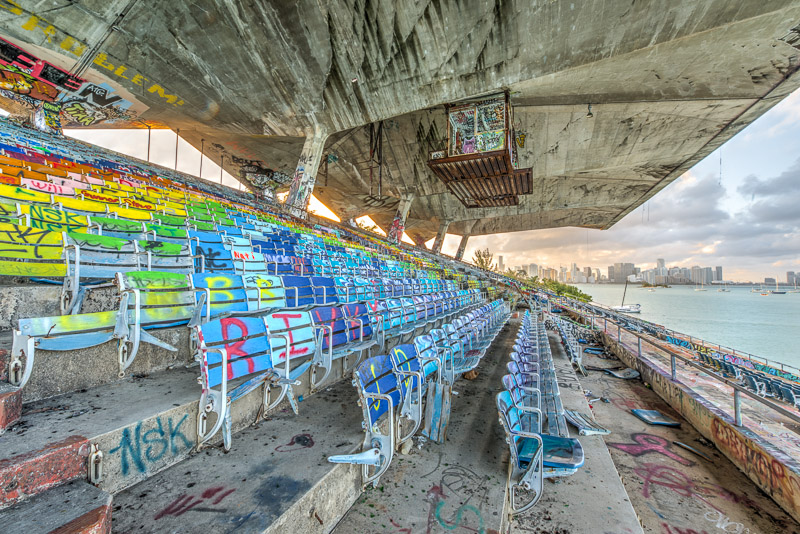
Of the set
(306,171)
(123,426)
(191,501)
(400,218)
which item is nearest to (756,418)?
(191,501)

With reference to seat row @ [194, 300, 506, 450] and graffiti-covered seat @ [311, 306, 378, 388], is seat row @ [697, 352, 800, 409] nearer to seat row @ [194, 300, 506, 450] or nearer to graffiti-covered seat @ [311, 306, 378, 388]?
graffiti-covered seat @ [311, 306, 378, 388]

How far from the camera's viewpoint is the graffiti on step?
1632 millimetres

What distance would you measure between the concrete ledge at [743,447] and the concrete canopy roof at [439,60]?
9.87m

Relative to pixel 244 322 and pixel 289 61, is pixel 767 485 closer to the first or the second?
pixel 244 322

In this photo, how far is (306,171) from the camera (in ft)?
48.1

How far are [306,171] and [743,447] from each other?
15.3 m

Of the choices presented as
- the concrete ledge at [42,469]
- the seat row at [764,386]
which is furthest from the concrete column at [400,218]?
the concrete ledge at [42,469]

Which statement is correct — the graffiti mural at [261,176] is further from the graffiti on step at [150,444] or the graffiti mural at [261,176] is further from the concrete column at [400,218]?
the graffiti on step at [150,444]

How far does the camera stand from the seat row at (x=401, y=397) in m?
2.12

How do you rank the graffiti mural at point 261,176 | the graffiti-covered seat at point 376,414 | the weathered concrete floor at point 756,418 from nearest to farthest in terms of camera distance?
1. the graffiti-covered seat at point 376,414
2. the weathered concrete floor at point 756,418
3. the graffiti mural at point 261,176

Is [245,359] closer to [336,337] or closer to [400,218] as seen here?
[336,337]

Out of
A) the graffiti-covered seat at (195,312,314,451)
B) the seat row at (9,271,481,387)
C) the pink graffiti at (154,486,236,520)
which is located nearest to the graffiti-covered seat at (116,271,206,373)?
the seat row at (9,271,481,387)

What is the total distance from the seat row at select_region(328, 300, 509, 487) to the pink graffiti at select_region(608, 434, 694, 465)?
2.90 meters

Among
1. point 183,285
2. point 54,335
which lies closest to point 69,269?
point 183,285
